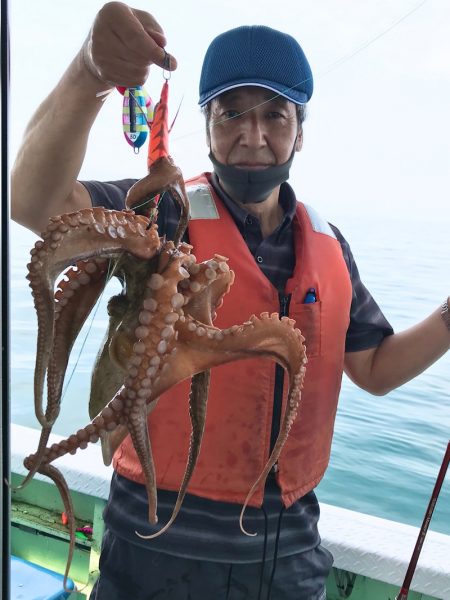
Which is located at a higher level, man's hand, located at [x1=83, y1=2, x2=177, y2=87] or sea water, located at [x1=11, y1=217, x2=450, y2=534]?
man's hand, located at [x1=83, y1=2, x2=177, y2=87]

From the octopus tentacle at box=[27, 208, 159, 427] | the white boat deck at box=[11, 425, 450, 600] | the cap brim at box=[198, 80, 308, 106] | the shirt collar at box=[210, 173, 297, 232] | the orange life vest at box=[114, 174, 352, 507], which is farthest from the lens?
the white boat deck at box=[11, 425, 450, 600]

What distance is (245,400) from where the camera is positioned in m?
1.47

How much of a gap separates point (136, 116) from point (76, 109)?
0.50ft

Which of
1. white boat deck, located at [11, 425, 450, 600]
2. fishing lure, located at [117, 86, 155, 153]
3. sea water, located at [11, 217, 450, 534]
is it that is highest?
fishing lure, located at [117, 86, 155, 153]

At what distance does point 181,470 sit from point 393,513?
11.1ft

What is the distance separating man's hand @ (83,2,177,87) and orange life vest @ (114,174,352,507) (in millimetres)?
703

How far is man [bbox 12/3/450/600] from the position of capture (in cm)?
132

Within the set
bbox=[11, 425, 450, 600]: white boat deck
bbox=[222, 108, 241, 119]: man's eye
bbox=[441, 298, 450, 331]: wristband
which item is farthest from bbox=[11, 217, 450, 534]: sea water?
bbox=[222, 108, 241, 119]: man's eye

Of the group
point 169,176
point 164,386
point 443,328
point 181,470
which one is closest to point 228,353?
point 164,386

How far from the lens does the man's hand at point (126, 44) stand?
771 millimetres

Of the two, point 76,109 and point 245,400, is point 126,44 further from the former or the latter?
point 245,400

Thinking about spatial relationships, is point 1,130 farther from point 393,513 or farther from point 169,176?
point 393,513

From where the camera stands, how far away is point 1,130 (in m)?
0.76

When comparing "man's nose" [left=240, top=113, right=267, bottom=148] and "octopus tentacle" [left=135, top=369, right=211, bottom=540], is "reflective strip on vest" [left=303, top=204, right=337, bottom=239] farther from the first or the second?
"octopus tentacle" [left=135, top=369, right=211, bottom=540]
